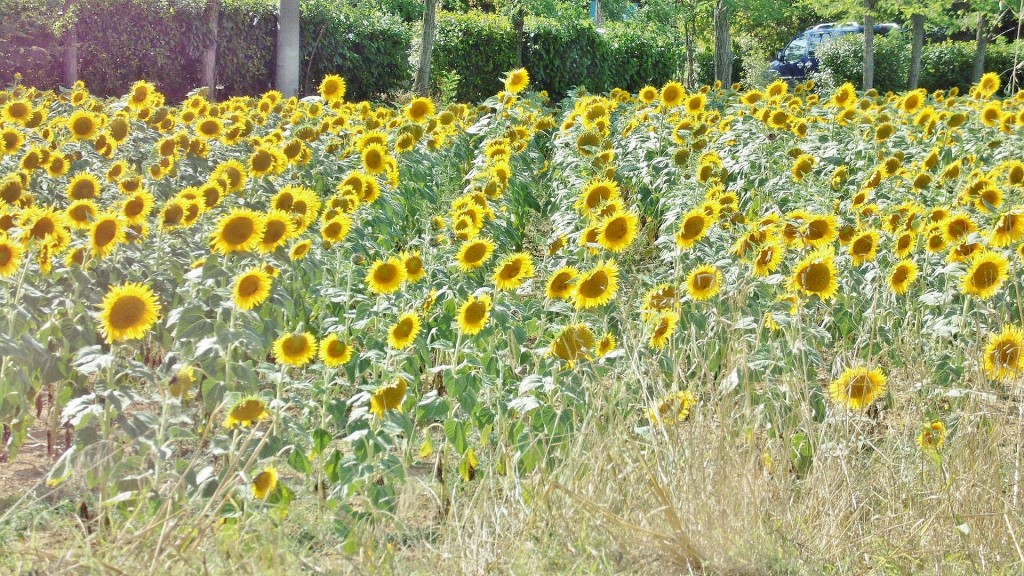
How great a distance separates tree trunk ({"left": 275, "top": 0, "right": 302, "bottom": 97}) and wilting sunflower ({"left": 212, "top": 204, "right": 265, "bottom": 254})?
12.1 meters

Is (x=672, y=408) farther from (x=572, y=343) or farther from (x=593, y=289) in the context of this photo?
(x=593, y=289)

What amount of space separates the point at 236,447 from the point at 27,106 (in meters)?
3.38

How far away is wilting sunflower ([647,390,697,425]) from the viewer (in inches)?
114

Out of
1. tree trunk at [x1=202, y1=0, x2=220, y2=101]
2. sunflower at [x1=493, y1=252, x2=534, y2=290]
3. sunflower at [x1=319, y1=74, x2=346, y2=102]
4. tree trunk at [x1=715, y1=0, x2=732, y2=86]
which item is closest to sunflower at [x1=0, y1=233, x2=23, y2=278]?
sunflower at [x1=493, y1=252, x2=534, y2=290]

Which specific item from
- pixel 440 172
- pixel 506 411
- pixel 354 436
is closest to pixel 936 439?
pixel 506 411

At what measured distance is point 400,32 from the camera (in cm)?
1888

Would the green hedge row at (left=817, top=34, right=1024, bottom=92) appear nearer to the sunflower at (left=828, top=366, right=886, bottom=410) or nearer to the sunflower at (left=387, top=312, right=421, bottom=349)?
the sunflower at (left=828, top=366, right=886, bottom=410)

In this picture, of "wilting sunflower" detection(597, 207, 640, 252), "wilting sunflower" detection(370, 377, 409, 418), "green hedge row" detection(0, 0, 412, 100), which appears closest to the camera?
"wilting sunflower" detection(370, 377, 409, 418)

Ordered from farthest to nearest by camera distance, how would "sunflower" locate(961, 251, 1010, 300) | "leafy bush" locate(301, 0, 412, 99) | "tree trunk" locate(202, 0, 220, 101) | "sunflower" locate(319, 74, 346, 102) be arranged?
"leafy bush" locate(301, 0, 412, 99), "tree trunk" locate(202, 0, 220, 101), "sunflower" locate(319, 74, 346, 102), "sunflower" locate(961, 251, 1010, 300)

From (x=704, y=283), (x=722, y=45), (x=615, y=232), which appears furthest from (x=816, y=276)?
(x=722, y=45)

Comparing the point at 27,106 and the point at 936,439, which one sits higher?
the point at 27,106

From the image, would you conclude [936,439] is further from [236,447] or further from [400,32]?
[400,32]

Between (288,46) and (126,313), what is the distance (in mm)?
12904

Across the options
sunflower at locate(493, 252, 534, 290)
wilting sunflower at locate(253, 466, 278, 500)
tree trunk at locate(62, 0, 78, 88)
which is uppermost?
tree trunk at locate(62, 0, 78, 88)
